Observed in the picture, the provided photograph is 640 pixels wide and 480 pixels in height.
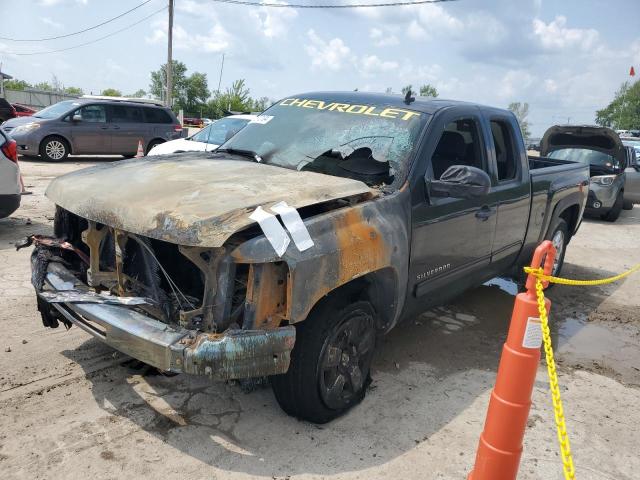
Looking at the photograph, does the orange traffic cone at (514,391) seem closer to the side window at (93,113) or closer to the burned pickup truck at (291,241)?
the burned pickup truck at (291,241)

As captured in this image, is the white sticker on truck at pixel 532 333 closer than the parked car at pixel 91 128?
Yes

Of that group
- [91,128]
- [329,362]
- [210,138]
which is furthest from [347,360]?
[91,128]

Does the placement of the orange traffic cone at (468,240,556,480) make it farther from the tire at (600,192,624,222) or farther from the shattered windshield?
the tire at (600,192,624,222)

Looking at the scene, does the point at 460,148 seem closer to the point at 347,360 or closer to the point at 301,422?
the point at 347,360

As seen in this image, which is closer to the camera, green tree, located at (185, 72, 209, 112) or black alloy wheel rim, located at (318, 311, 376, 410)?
black alloy wheel rim, located at (318, 311, 376, 410)

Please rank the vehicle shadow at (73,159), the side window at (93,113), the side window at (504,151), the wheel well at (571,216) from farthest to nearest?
the side window at (93,113)
the vehicle shadow at (73,159)
the wheel well at (571,216)
the side window at (504,151)

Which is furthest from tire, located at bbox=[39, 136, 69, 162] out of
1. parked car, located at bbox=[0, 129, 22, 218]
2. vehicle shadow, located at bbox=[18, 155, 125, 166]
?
parked car, located at bbox=[0, 129, 22, 218]

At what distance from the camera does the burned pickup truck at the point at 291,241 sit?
257cm

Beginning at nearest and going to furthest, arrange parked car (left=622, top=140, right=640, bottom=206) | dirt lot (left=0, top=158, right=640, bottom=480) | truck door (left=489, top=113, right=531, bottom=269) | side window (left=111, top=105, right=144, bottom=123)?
1. dirt lot (left=0, top=158, right=640, bottom=480)
2. truck door (left=489, top=113, right=531, bottom=269)
3. parked car (left=622, top=140, right=640, bottom=206)
4. side window (left=111, top=105, right=144, bottom=123)

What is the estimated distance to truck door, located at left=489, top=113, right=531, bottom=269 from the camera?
443cm

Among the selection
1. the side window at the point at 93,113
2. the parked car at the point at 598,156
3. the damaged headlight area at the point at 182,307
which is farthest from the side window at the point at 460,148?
the side window at the point at 93,113

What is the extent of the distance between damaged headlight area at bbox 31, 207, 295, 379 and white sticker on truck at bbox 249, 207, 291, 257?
Result: 12 cm

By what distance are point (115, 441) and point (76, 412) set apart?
0.40 m

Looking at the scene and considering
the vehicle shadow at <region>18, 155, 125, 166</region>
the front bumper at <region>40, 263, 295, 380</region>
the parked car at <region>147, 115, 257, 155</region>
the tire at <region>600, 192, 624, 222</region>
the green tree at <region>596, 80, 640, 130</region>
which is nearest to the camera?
the front bumper at <region>40, 263, 295, 380</region>
